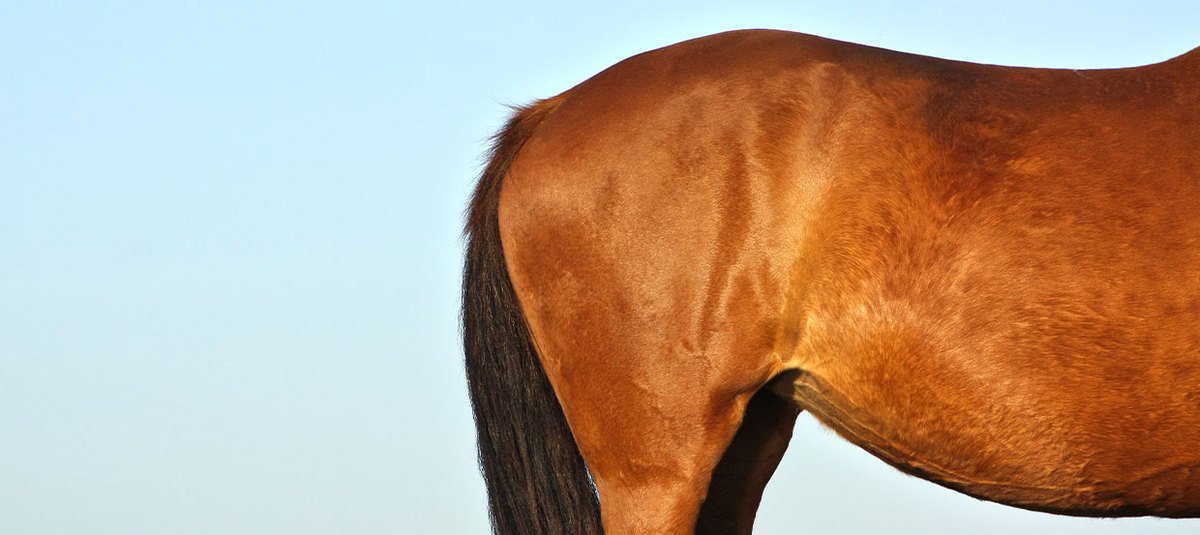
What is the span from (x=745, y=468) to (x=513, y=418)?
813 millimetres

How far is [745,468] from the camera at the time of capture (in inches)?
154

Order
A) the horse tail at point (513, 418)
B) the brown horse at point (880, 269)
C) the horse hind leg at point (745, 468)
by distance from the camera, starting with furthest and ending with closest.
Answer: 1. the horse hind leg at point (745, 468)
2. the horse tail at point (513, 418)
3. the brown horse at point (880, 269)

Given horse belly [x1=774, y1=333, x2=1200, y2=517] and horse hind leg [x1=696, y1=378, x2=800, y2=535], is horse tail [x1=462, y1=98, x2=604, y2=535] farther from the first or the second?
horse belly [x1=774, y1=333, x2=1200, y2=517]

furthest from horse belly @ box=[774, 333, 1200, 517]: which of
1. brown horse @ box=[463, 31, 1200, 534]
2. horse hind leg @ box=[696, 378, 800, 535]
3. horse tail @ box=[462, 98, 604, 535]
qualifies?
horse tail @ box=[462, 98, 604, 535]

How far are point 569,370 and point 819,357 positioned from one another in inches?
27.7

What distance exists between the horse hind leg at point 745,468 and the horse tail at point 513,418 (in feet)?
1.69

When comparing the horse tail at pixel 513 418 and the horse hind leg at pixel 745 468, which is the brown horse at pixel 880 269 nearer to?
the horse tail at pixel 513 418

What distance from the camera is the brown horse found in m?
3.11

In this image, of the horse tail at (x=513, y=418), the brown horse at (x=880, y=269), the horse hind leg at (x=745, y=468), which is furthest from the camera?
the horse hind leg at (x=745, y=468)

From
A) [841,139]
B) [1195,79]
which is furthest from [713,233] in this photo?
[1195,79]

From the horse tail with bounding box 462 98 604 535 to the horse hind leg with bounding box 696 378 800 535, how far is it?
51 cm

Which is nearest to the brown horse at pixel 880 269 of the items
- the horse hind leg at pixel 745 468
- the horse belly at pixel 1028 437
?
the horse belly at pixel 1028 437

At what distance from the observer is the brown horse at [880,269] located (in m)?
3.11

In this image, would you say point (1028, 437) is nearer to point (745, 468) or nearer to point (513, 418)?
point (745, 468)
